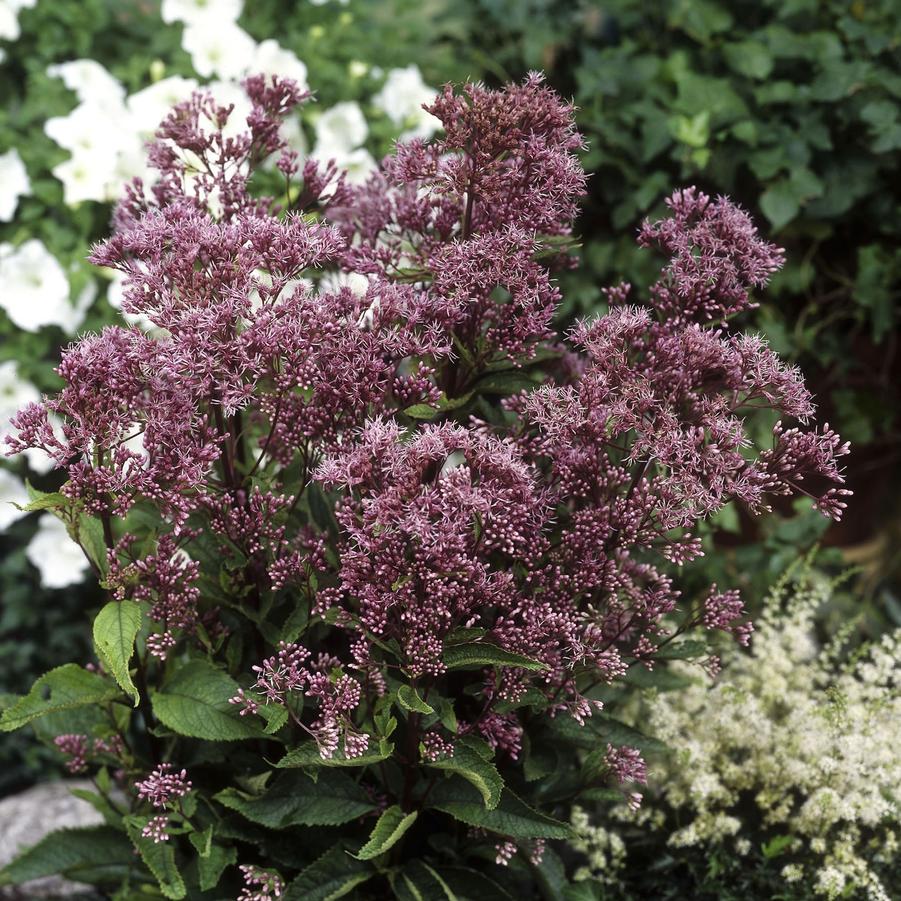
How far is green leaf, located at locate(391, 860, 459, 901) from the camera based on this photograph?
1.32 m

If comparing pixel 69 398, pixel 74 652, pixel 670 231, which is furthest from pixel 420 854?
pixel 74 652

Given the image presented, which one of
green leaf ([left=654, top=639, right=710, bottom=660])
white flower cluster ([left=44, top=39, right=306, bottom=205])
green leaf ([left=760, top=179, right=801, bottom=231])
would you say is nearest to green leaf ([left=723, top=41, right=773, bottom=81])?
green leaf ([left=760, top=179, right=801, bottom=231])

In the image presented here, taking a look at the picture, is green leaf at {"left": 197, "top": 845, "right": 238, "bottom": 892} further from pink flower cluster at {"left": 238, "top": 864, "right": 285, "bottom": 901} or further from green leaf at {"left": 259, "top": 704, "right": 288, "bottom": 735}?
green leaf at {"left": 259, "top": 704, "right": 288, "bottom": 735}

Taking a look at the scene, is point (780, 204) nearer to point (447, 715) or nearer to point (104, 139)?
point (104, 139)

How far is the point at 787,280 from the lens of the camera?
251 centimetres

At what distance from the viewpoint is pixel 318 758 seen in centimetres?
119

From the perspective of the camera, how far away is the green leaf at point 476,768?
1.19 m

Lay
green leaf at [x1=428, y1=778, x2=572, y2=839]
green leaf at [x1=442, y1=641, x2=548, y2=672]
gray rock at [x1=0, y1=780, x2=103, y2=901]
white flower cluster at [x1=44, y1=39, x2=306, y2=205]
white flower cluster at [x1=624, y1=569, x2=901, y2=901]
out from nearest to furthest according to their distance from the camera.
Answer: green leaf at [x1=442, y1=641, x2=548, y2=672]
green leaf at [x1=428, y1=778, x2=572, y2=839]
white flower cluster at [x1=624, y1=569, x2=901, y2=901]
gray rock at [x1=0, y1=780, x2=103, y2=901]
white flower cluster at [x1=44, y1=39, x2=306, y2=205]

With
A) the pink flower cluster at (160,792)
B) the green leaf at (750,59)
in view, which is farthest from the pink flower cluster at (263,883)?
the green leaf at (750,59)

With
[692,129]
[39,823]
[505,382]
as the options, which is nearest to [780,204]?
[692,129]

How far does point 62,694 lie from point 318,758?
39 cm

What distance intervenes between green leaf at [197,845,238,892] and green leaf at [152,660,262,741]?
169 mm

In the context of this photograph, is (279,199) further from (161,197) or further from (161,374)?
(161,374)

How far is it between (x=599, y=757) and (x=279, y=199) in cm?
134
